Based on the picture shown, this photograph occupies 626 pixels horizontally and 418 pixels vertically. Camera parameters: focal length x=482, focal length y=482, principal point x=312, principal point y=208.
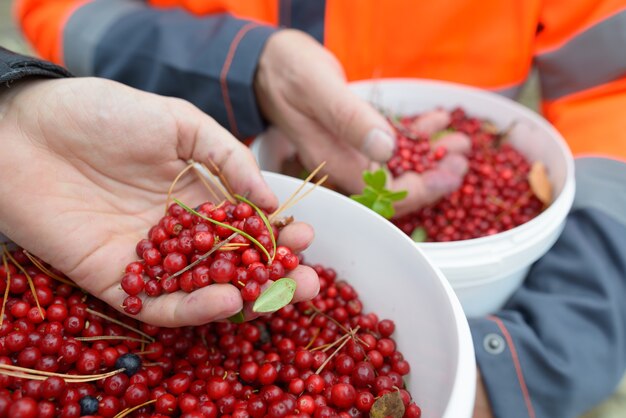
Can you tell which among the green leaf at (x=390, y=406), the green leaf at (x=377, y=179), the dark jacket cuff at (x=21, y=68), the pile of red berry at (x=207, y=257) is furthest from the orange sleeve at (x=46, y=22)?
the green leaf at (x=390, y=406)

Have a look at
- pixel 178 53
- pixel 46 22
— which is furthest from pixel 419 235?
pixel 46 22

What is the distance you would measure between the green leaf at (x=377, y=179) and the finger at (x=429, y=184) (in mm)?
205

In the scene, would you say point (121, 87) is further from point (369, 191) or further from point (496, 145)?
point (496, 145)

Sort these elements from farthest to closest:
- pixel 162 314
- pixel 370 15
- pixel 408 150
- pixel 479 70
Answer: pixel 479 70
pixel 370 15
pixel 408 150
pixel 162 314

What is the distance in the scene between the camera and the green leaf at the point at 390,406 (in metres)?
0.79

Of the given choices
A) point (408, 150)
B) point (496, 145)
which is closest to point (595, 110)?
point (496, 145)

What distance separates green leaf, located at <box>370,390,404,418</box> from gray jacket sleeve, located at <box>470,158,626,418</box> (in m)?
0.41

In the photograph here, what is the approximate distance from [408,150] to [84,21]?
1.16 meters

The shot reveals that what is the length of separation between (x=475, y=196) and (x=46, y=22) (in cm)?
157

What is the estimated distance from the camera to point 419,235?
4.57 feet

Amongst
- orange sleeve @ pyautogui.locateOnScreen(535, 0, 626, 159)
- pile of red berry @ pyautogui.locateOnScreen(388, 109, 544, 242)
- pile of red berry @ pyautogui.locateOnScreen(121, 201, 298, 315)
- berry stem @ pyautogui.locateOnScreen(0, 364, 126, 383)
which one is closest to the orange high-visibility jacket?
orange sleeve @ pyautogui.locateOnScreen(535, 0, 626, 159)

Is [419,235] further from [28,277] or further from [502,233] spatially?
[28,277]

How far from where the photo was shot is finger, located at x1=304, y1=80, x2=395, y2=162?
1.25 metres

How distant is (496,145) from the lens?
5.51 ft
